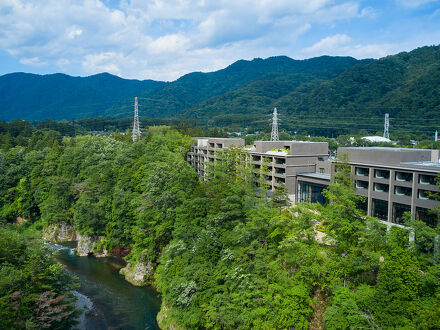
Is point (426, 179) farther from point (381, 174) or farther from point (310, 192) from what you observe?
point (310, 192)

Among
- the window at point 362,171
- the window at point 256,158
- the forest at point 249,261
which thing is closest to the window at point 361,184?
the window at point 362,171

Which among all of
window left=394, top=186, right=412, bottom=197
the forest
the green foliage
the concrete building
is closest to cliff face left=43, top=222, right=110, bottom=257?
the forest

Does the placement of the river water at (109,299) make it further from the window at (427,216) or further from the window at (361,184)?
the window at (427,216)

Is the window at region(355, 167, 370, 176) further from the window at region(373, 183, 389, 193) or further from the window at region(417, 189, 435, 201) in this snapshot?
the window at region(417, 189, 435, 201)

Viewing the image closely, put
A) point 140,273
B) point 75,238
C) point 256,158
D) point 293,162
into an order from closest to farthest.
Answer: point 140,273 → point 293,162 → point 256,158 → point 75,238

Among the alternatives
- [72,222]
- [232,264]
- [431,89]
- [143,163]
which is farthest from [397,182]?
[431,89]

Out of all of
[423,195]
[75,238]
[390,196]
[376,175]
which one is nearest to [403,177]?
[390,196]

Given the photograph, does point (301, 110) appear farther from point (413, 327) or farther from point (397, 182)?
point (413, 327)
